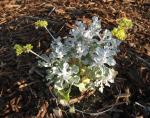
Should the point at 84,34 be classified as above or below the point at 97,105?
above

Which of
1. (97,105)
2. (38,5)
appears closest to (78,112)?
(97,105)

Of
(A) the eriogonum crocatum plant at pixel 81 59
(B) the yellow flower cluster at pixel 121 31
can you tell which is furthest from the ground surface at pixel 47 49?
(B) the yellow flower cluster at pixel 121 31

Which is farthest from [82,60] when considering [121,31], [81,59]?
[121,31]

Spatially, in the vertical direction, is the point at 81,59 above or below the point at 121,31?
below

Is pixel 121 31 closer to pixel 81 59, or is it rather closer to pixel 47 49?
pixel 81 59

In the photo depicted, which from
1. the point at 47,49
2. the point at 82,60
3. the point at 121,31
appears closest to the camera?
the point at 121,31

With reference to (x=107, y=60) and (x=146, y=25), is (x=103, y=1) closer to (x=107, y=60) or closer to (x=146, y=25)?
(x=146, y=25)

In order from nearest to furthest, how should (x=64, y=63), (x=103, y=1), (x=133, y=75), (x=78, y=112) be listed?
(x=64, y=63)
(x=78, y=112)
(x=133, y=75)
(x=103, y=1)

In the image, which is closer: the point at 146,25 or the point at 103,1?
the point at 146,25

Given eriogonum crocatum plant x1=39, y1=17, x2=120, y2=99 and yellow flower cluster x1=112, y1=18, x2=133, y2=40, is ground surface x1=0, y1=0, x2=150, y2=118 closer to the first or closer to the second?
eriogonum crocatum plant x1=39, y1=17, x2=120, y2=99
